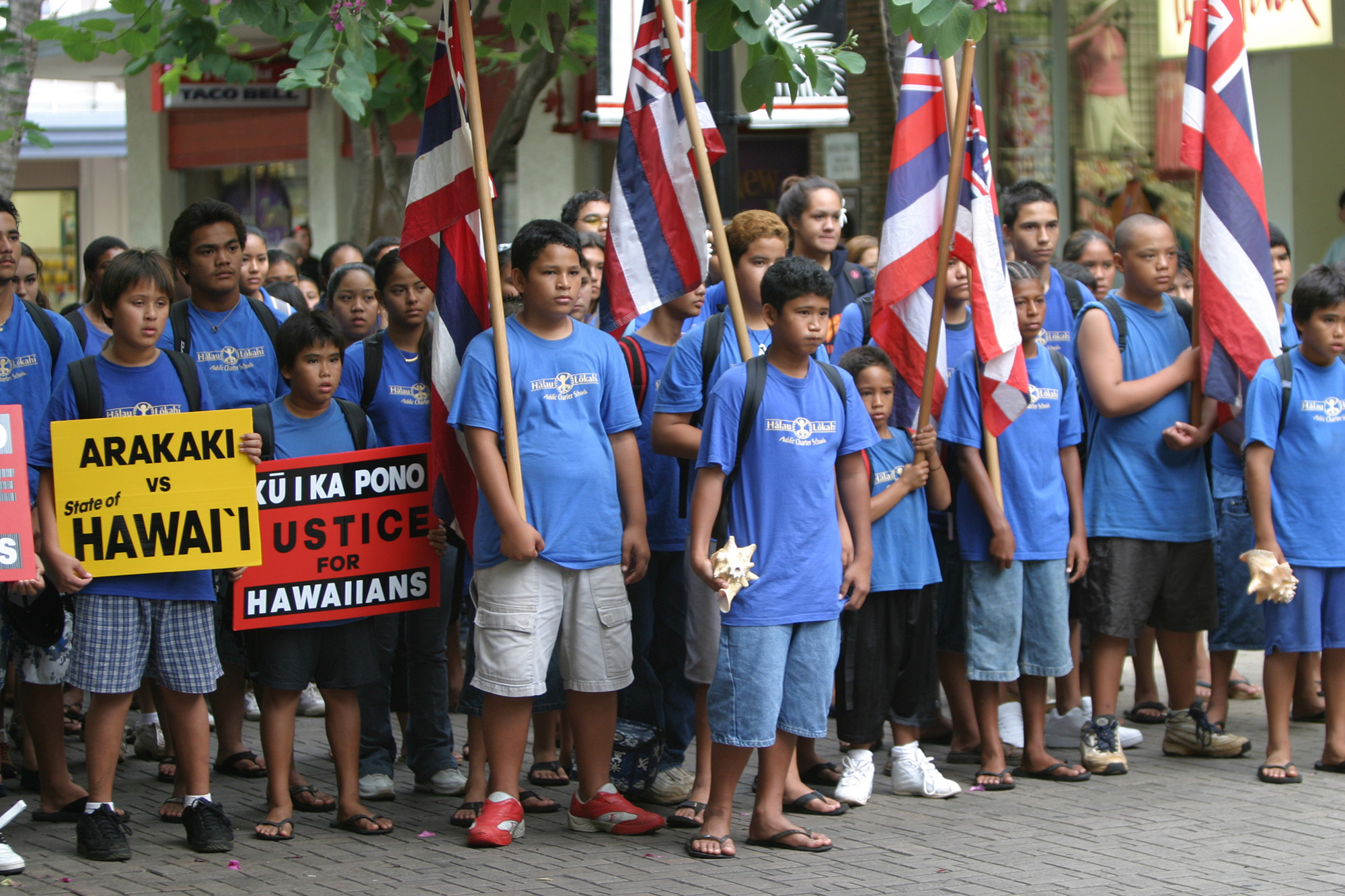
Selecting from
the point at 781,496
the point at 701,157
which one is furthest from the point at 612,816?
the point at 701,157

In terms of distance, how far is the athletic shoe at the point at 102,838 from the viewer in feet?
18.0

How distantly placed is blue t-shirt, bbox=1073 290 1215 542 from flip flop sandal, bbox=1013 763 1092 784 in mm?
1023

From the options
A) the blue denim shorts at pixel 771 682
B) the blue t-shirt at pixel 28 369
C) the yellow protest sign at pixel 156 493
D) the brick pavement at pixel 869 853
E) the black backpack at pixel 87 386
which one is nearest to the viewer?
the brick pavement at pixel 869 853

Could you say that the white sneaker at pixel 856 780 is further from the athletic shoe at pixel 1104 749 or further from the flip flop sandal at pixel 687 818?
→ the athletic shoe at pixel 1104 749

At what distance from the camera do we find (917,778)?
633cm

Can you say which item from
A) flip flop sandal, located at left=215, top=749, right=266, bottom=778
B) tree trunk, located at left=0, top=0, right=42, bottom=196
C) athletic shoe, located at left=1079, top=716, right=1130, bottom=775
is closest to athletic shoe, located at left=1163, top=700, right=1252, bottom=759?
athletic shoe, located at left=1079, top=716, right=1130, bottom=775

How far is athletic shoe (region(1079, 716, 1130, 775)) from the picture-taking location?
662 cm

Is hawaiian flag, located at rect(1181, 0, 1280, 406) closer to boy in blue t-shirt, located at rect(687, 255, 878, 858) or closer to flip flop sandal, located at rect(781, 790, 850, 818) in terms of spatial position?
boy in blue t-shirt, located at rect(687, 255, 878, 858)

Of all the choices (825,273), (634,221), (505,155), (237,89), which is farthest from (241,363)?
(237,89)

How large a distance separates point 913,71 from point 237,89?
14.8 m

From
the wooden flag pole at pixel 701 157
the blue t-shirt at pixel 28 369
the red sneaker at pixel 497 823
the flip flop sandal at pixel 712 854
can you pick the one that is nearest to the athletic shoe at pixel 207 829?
the red sneaker at pixel 497 823

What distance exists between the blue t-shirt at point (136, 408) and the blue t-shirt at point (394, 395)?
0.75 meters

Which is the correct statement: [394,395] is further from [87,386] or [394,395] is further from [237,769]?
[237,769]

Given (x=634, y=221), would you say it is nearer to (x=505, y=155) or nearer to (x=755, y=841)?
(x=755, y=841)
